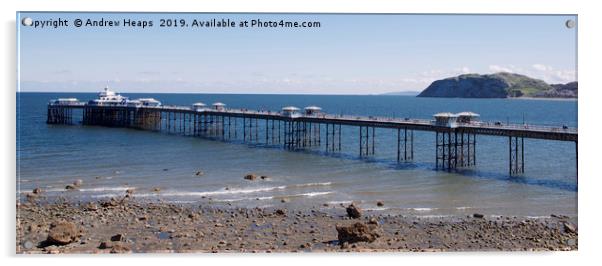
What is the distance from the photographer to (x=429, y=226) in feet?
77.5

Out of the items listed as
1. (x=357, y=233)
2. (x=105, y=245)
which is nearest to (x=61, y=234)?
(x=105, y=245)

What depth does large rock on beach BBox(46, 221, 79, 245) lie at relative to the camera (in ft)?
64.8

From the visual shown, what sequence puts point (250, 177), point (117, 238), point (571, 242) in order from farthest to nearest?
1. point (250, 177)
2. point (117, 238)
3. point (571, 242)

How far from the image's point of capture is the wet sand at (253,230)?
20047 mm

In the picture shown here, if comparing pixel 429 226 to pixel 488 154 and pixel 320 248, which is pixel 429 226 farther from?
pixel 488 154

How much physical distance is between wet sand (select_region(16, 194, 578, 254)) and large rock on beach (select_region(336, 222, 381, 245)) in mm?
Answer: 175

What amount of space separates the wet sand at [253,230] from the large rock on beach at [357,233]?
17cm

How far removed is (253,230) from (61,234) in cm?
628

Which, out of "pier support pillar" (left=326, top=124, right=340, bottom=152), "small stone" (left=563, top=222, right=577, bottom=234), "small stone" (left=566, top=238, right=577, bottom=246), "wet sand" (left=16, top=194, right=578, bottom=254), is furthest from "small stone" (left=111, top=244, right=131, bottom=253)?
"pier support pillar" (left=326, top=124, right=340, bottom=152)

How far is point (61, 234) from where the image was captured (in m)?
19.9

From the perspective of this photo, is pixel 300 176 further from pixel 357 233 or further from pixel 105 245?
pixel 105 245

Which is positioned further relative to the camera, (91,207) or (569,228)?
(91,207)
